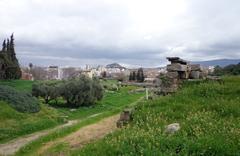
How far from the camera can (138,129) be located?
11367 millimetres

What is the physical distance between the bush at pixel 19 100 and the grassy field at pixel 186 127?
772 inches

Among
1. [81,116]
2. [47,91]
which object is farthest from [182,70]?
[47,91]

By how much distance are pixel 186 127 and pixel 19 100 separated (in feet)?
82.9

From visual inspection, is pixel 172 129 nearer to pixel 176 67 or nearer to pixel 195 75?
pixel 176 67

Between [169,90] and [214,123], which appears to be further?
[169,90]

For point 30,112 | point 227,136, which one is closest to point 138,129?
point 227,136

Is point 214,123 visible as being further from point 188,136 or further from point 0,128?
point 0,128

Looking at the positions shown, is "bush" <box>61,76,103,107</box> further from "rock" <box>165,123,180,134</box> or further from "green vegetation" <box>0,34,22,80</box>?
"rock" <box>165,123,180,134</box>

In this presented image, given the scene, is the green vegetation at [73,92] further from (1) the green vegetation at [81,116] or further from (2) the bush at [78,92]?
(1) the green vegetation at [81,116]

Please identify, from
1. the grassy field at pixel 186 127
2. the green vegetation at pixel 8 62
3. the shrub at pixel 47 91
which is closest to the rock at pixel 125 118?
the grassy field at pixel 186 127

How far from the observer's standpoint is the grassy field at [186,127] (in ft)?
29.2

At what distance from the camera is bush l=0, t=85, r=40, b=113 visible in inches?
1292

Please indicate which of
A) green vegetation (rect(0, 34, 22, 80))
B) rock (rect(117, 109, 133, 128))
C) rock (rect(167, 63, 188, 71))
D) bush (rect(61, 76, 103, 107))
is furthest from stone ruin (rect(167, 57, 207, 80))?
green vegetation (rect(0, 34, 22, 80))

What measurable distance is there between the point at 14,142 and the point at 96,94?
31.7 meters
